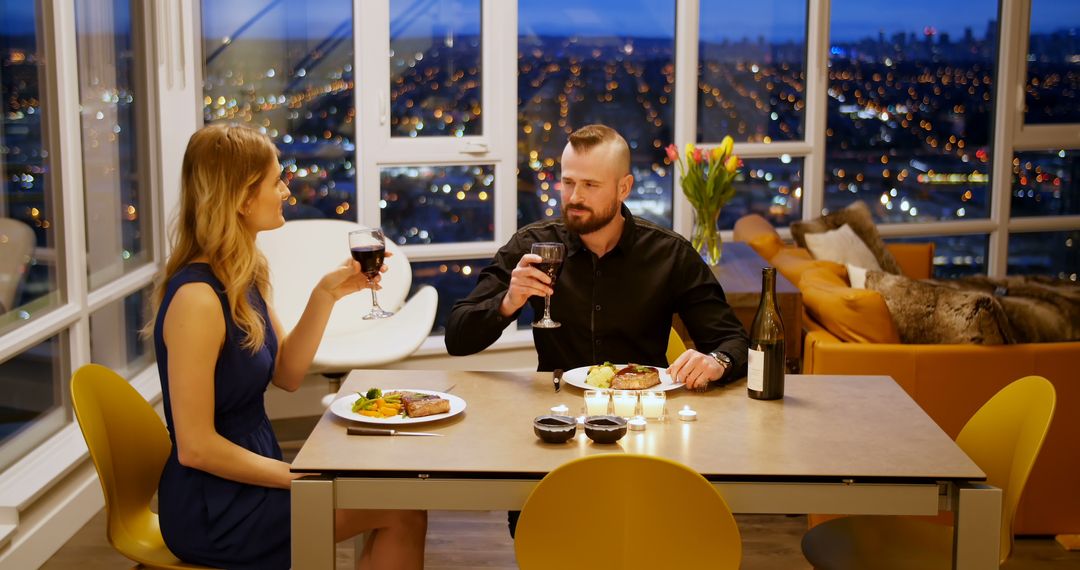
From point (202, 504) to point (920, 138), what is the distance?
495 centimetres

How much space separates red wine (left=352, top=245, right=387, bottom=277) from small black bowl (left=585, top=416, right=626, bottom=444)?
583 mm

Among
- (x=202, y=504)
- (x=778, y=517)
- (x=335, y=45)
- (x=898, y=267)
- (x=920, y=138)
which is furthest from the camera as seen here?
(x=920, y=138)

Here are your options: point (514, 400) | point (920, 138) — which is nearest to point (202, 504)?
point (514, 400)

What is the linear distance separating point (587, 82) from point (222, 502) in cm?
361

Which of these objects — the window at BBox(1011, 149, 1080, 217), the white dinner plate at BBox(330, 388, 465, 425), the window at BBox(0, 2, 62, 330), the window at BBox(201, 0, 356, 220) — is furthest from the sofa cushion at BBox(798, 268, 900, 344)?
the window at BBox(1011, 149, 1080, 217)

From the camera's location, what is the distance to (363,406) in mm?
2367

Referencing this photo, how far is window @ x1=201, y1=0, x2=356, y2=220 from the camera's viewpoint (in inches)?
195

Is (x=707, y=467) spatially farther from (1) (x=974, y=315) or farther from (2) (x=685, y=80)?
(2) (x=685, y=80)

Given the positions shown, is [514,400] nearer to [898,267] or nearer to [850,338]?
[850,338]

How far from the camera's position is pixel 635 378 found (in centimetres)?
252

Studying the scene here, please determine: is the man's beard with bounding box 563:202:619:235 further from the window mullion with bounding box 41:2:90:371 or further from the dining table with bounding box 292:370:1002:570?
the window mullion with bounding box 41:2:90:371

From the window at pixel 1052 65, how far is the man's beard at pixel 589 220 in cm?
402

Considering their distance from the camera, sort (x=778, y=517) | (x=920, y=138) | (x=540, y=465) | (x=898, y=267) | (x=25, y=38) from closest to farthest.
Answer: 1. (x=540, y=465)
2. (x=25, y=38)
3. (x=778, y=517)
4. (x=898, y=267)
5. (x=920, y=138)

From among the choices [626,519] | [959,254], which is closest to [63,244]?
[626,519]
